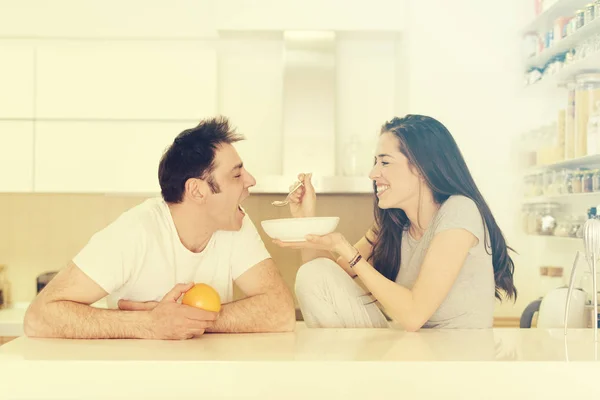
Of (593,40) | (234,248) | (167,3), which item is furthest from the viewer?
(167,3)

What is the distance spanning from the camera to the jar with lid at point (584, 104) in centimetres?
249

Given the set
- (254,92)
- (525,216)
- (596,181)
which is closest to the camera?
(596,181)

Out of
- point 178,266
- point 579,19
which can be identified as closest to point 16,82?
point 178,266

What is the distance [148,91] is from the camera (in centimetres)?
338

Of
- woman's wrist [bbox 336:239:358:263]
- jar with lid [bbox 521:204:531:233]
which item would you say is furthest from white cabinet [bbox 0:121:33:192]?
jar with lid [bbox 521:204:531:233]

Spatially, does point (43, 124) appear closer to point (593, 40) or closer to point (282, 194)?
point (282, 194)

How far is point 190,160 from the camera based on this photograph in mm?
2018

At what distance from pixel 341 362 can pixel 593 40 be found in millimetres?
1778

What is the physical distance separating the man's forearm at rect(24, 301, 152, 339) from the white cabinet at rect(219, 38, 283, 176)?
2.08 metres

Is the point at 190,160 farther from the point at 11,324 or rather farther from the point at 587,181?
the point at 11,324

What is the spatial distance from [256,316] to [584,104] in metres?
1.56

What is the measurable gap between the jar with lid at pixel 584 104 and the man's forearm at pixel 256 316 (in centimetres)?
136

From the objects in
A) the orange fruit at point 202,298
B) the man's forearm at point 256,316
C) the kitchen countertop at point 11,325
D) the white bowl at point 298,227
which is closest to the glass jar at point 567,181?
the white bowl at point 298,227

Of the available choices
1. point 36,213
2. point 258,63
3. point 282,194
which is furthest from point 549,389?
point 36,213
